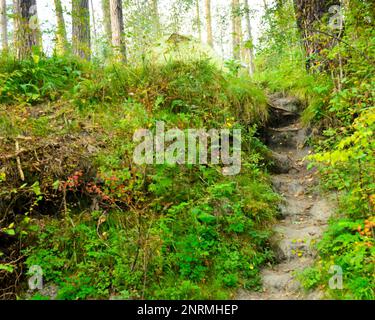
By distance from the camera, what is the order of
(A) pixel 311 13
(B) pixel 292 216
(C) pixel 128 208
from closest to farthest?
(C) pixel 128 208 → (B) pixel 292 216 → (A) pixel 311 13

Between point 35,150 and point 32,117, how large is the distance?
1248 mm

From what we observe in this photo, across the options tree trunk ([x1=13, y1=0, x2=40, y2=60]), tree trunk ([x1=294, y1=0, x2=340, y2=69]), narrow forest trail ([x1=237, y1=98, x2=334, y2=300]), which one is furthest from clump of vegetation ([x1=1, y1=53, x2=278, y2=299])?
tree trunk ([x1=294, y1=0, x2=340, y2=69])

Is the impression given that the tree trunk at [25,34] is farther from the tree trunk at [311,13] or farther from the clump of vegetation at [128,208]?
the tree trunk at [311,13]

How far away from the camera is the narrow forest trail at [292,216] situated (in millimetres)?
4062

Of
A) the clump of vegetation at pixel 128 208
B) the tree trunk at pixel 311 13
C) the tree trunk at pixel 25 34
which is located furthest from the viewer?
the tree trunk at pixel 311 13

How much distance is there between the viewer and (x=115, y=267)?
397cm

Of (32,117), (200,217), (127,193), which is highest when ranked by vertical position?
(32,117)

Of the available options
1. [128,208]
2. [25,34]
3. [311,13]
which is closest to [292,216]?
[128,208]

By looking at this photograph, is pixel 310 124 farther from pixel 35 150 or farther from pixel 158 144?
pixel 35 150

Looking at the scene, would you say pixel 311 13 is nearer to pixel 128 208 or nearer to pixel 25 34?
pixel 128 208

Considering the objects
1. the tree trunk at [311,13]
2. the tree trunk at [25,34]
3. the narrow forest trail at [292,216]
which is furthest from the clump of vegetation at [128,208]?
the tree trunk at [311,13]

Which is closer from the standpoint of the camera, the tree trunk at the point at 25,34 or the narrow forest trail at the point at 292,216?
the narrow forest trail at the point at 292,216

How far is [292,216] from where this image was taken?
5.39 m
